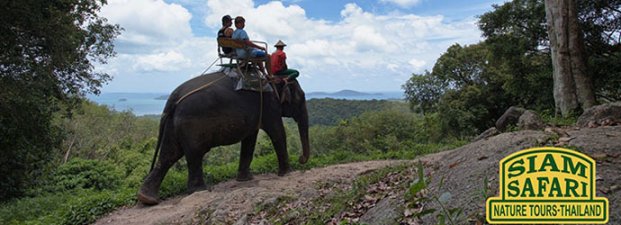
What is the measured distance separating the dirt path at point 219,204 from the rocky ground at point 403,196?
A: 0.06ft

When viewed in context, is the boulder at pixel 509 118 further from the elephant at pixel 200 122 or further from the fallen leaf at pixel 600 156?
the fallen leaf at pixel 600 156

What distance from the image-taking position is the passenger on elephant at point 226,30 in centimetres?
819

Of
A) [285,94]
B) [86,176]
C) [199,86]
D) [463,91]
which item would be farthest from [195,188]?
[463,91]

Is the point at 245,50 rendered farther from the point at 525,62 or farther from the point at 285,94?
the point at 525,62

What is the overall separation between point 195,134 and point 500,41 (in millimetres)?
12006

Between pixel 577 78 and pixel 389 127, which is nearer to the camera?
pixel 577 78

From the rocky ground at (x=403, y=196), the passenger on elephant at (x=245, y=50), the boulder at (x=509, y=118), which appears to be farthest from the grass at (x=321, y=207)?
the boulder at (x=509, y=118)

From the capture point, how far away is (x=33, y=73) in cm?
982

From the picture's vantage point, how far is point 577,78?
941cm

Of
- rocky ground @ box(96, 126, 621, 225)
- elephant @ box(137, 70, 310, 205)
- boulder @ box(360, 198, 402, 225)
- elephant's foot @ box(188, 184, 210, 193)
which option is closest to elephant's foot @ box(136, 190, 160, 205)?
elephant @ box(137, 70, 310, 205)

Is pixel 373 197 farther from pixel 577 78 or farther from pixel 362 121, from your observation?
pixel 362 121

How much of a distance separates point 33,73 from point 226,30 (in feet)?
15.9

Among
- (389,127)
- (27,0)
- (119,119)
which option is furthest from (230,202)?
(119,119)

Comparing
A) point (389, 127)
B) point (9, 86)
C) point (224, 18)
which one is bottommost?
point (389, 127)
